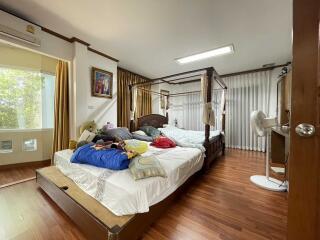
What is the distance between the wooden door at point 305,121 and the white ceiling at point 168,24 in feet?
5.34

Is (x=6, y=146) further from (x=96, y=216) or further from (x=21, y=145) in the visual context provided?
(x=96, y=216)

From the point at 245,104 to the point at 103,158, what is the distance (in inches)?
191

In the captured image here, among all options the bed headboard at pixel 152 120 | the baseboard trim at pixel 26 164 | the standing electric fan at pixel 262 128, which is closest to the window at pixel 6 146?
the baseboard trim at pixel 26 164

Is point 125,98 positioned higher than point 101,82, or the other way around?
point 101,82

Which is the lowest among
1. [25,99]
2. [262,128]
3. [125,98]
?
[262,128]

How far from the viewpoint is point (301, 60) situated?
0.73 m

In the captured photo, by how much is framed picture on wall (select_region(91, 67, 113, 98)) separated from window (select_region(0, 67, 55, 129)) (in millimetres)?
1291

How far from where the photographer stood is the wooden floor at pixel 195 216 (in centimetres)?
147

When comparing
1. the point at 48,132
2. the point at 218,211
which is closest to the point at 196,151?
the point at 218,211

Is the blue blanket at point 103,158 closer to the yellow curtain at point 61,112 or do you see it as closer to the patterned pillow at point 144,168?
the patterned pillow at point 144,168

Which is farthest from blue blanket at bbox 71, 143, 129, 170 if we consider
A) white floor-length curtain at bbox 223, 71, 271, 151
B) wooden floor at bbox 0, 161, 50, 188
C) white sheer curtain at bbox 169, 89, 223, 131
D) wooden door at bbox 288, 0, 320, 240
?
white floor-length curtain at bbox 223, 71, 271, 151

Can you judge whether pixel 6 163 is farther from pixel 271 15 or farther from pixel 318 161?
pixel 271 15

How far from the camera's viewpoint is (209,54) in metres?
3.54

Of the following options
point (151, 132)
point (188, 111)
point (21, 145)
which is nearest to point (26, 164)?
point (21, 145)
